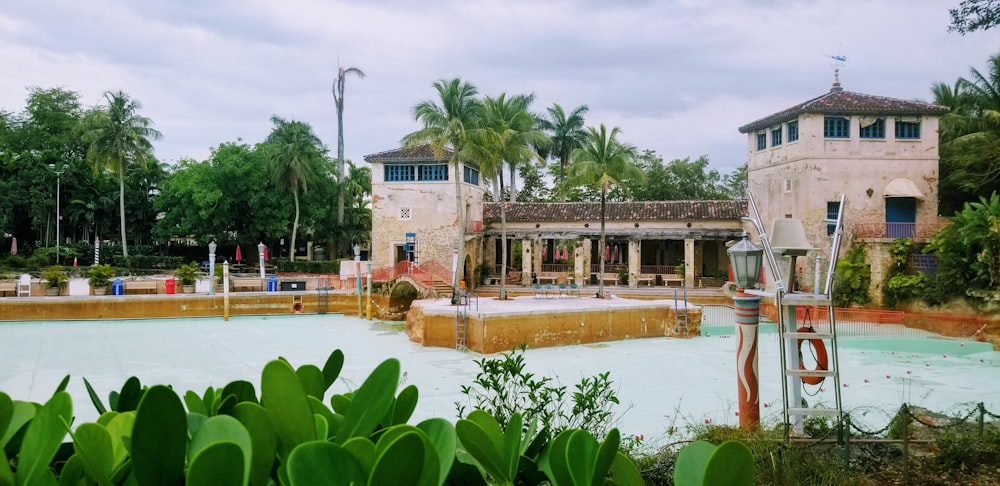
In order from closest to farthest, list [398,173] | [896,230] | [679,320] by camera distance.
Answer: [679,320], [896,230], [398,173]

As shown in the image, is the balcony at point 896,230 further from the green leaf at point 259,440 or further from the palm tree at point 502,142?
the green leaf at point 259,440

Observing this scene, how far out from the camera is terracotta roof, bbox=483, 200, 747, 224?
28.8m

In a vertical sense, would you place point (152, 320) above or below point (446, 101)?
below

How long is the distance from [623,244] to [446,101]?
53.4 feet

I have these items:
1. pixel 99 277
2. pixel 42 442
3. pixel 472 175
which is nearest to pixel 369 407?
pixel 42 442

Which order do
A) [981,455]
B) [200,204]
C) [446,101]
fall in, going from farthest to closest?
[200,204] < [446,101] < [981,455]

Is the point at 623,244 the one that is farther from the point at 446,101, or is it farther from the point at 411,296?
the point at 446,101

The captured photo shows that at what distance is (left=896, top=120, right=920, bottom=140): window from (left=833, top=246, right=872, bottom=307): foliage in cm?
501

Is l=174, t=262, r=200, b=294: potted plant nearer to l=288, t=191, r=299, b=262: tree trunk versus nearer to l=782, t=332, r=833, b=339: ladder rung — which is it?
l=288, t=191, r=299, b=262: tree trunk

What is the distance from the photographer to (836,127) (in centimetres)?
2453

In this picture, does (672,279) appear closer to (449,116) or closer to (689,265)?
(689,265)

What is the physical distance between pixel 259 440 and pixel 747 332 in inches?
244

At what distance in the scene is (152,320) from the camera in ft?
78.3

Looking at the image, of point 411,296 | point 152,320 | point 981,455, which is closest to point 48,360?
point 152,320
